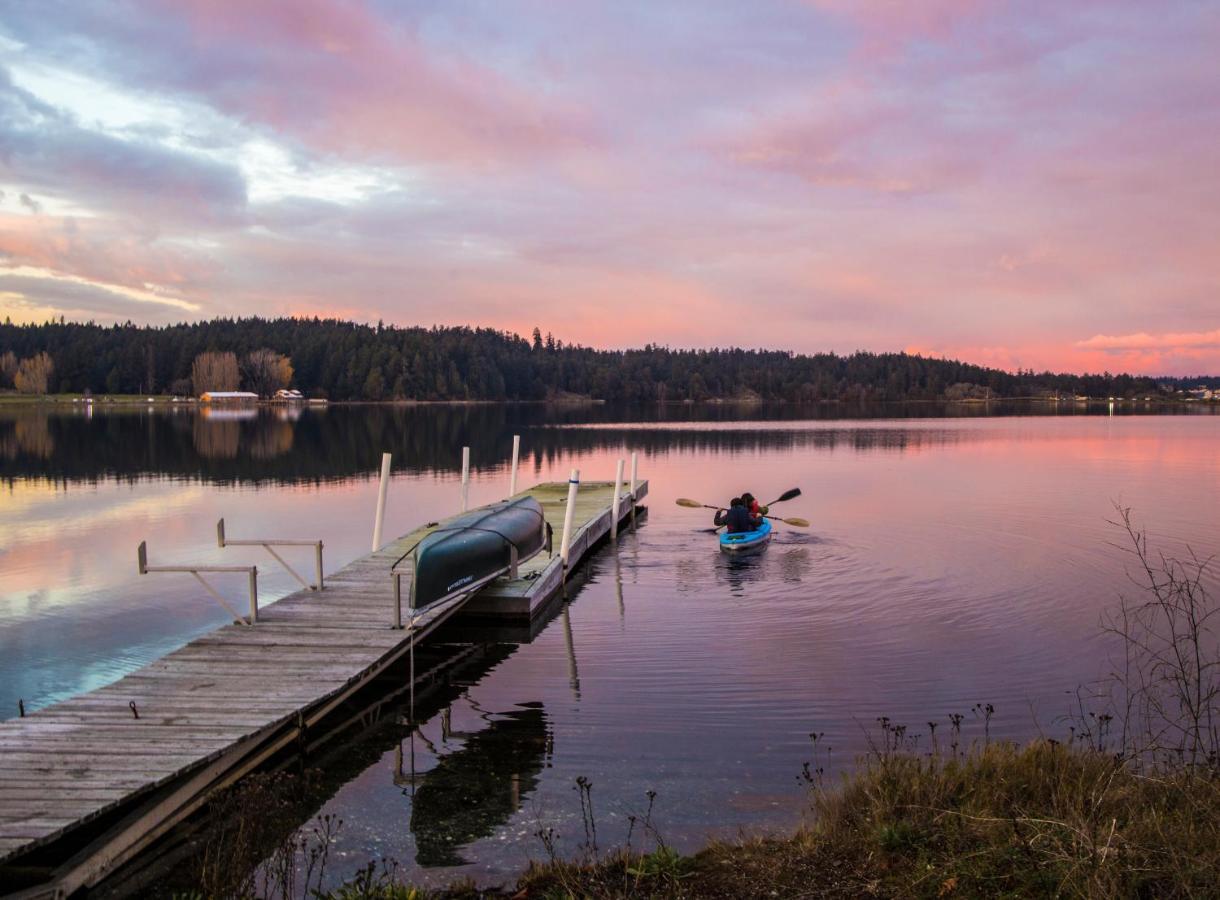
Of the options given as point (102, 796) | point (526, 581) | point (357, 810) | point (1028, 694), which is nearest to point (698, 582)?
point (526, 581)

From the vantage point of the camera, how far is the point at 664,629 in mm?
15484

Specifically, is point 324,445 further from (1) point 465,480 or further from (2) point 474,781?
(2) point 474,781

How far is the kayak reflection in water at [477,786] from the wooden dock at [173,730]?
5.29 feet

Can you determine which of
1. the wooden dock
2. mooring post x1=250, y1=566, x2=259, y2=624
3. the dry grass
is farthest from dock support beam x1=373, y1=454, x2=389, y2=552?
the dry grass

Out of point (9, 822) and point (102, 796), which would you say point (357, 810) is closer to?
point (102, 796)

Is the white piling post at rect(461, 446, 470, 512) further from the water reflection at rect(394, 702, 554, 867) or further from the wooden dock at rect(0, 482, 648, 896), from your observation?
the water reflection at rect(394, 702, 554, 867)

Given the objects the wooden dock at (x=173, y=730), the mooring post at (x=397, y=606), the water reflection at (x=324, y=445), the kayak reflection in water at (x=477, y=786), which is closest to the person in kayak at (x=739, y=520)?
the wooden dock at (x=173, y=730)

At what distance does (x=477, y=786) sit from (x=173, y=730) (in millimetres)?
2902

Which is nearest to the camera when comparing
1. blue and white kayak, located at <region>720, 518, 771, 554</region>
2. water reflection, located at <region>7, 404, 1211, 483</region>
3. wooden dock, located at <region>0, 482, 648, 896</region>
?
wooden dock, located at <region>0, 482, 648, 896</region>

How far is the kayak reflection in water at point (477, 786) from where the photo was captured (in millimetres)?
7723

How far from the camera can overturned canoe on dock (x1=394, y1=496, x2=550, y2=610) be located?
12.8m

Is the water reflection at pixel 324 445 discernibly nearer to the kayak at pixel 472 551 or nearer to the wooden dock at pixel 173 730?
the kayak at pixel 472 551

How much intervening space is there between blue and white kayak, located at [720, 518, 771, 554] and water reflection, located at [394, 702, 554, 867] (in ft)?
40.7

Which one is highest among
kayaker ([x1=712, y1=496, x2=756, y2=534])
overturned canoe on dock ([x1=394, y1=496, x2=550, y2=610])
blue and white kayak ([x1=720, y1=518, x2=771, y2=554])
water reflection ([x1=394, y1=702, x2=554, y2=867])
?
overturned canoe on dock ([x1=394, y1=496, x2=550, y2=610])
